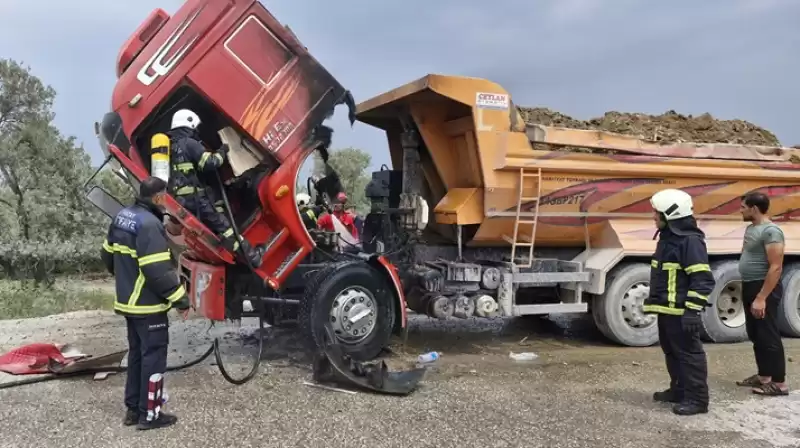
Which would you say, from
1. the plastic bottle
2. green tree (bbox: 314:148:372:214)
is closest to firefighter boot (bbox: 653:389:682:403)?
the plastic bottle

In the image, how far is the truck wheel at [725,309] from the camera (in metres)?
7.32

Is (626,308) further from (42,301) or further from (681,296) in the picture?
(42,301)

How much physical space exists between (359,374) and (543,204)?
9.00ft

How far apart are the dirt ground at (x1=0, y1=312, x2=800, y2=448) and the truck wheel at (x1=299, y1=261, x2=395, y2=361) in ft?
1.26

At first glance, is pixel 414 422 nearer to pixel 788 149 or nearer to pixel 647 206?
pixel 647 206

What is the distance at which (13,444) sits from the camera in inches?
157

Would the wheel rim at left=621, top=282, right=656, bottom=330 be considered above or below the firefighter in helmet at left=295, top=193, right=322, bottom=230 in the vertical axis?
below

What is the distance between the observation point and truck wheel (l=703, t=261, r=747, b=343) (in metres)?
7.32

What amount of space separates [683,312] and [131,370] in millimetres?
3835

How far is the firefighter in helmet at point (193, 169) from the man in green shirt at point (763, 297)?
417cm

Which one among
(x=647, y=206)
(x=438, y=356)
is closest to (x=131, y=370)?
(x=438, y=356)

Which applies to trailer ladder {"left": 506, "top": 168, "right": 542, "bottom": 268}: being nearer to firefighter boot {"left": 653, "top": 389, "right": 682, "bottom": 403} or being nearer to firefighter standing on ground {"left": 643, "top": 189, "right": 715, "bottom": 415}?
firefighter standing on ground {"left": 643, "top": 189, "right": 715, "bottom": 415}

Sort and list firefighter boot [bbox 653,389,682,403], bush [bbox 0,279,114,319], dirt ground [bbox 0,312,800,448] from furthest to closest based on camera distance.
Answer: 1. bush [bbox 0,279,114,319]
2. firefighter boot [bbox 653,389,682,403]
3. dirt ground [bbox 0,312,800,448]

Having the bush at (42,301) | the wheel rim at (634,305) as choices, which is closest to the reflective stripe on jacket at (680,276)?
the wheel rim at (634,305)
